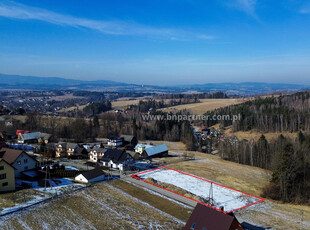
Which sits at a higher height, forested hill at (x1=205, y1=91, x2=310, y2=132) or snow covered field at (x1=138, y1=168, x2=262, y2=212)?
forested hill at (x1=205, y1=91, x2=310, y2=132)

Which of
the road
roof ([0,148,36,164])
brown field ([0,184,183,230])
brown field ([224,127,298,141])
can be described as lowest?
brown field ([224,127,298,141])

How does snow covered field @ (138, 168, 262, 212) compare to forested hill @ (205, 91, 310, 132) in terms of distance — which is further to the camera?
forested hill @ (205, 91, 310, 132)

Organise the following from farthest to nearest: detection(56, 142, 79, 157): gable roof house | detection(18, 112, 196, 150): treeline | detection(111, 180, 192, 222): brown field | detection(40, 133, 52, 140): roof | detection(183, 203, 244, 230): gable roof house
Answer: detection(18, 112, 196, 150): treeline
detection(40, 133, 52, 140): roof
detection(56, 142, 79, 157): gable roof house
detection(111, 180, 192, 222): brown field
detection(183, 203, 244, 230): gable roof house

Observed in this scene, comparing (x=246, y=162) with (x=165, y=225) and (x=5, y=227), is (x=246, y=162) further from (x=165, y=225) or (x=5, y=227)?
(x=5, y=227)

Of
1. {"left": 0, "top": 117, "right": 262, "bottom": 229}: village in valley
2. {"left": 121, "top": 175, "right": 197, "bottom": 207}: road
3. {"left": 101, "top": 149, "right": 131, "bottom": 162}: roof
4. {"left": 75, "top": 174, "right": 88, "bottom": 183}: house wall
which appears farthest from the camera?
{"left": 101, "top": 149, "right": 131, "bottom": 162}: roof

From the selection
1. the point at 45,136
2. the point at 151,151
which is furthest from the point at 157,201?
the point at 45,136

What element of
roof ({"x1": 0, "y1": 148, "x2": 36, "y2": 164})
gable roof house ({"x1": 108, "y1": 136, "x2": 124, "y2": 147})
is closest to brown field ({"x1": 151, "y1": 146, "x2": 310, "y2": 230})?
gable roof house ({"x1": 108, "y1": 136, "x2": 124, "y2": 147})

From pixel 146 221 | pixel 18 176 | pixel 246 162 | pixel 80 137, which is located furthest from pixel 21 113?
pixel 146 221

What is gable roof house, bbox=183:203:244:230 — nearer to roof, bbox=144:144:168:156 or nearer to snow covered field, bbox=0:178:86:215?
snow covered field, bbox=0:178:86:215

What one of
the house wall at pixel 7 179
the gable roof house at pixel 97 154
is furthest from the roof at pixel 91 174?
the gable roof house at pixel 97 154
